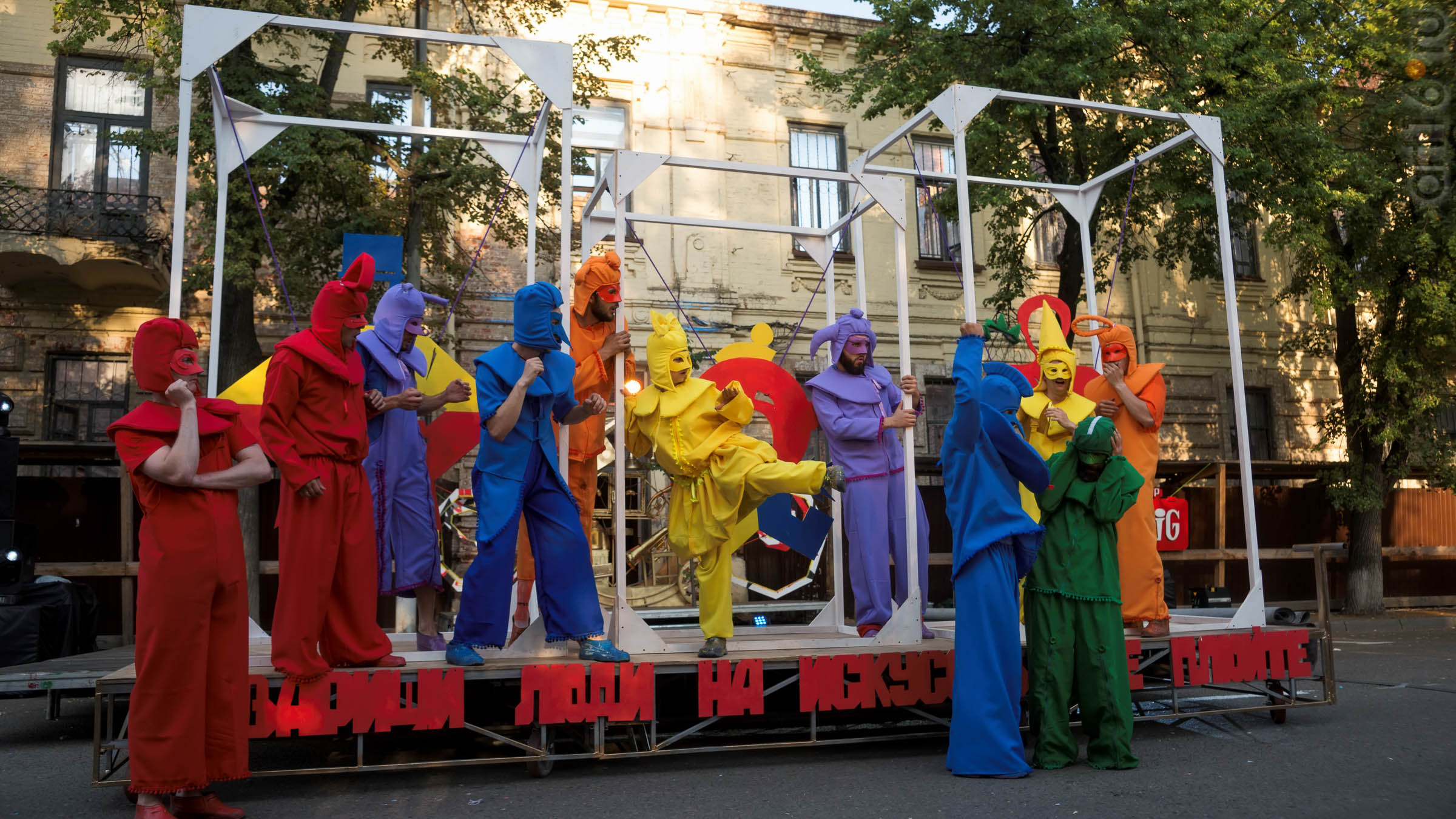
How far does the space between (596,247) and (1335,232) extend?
12.5m

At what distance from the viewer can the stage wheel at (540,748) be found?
5.33m

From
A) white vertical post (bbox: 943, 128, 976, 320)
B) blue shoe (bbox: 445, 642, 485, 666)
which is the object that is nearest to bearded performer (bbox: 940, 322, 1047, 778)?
white vertical post (bbox: 943, 128, 976, 320)

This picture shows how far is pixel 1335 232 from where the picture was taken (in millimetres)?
15070

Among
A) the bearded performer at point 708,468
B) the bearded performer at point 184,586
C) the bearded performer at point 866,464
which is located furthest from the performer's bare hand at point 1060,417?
the bearded performer at point 184,586

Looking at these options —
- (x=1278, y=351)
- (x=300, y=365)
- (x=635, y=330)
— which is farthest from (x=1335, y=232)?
(x=300, y=365)

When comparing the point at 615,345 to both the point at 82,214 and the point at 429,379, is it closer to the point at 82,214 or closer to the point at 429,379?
the point at 429,379

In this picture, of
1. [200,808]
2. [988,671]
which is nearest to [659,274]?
[988,671]

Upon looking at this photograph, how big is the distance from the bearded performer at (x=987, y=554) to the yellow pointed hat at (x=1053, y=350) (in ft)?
5.07

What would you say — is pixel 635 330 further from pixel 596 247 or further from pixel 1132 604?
pixel 1132 604

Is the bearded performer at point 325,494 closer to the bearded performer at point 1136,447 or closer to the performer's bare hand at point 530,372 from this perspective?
the performer's bare hand at point 530,372

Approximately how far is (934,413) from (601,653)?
12306mm

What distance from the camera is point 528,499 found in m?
5.50

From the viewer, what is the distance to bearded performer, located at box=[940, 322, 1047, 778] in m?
5.06

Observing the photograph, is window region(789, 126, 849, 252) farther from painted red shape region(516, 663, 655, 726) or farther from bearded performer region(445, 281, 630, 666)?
painted red shape region(516, 663, 655, 726)
